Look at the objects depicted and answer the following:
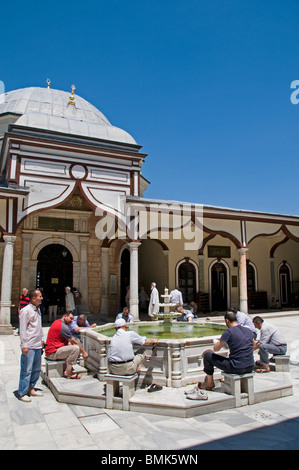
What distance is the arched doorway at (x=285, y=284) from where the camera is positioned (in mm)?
17281

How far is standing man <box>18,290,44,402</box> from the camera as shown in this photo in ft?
14.3

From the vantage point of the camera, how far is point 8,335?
9438 millimetres

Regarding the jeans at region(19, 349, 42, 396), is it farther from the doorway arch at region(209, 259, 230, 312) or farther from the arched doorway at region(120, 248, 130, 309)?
the doorway arch at region(209, 259, 230, 312)

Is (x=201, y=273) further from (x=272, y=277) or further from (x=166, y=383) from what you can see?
(x=166, y=383)

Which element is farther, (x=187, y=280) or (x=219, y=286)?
(x=219, y=286)

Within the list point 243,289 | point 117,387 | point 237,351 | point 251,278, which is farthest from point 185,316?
point 251,278

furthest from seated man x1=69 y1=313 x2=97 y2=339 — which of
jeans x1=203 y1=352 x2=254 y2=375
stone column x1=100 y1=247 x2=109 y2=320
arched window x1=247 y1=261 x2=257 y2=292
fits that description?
arched window x1=247 y1=261 x2=257 y2=292

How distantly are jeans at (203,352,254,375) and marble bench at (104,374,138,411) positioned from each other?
0.89 meters

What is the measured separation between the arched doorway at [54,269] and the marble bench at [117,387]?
9.10 meters

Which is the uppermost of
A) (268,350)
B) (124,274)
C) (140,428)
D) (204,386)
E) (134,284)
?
(124,274)

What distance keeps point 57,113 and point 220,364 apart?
14209mm

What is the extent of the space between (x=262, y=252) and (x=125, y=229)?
830cm

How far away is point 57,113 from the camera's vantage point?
1582 cm
